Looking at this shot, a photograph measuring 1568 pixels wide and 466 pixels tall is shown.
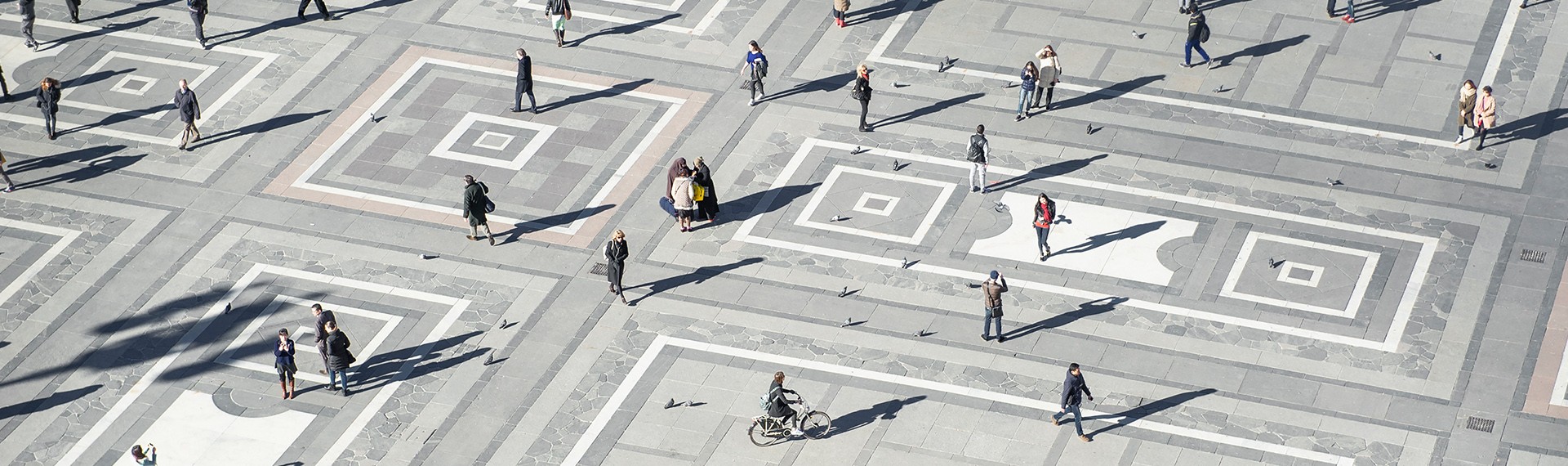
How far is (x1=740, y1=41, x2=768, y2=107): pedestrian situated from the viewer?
4197cm

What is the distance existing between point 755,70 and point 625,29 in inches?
243

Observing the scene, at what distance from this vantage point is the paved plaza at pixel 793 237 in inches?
1292

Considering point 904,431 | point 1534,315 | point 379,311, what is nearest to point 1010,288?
point 904,431

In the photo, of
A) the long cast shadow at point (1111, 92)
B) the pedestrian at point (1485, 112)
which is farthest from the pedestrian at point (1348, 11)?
the pedestrian at point (1485, 112)

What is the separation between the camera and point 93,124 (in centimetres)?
4356

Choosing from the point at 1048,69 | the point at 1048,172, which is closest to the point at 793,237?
the point at 1048,172

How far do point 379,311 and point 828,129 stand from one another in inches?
464

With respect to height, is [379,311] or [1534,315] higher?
[1534,315]

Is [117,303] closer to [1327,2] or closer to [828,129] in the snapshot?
[828,129]

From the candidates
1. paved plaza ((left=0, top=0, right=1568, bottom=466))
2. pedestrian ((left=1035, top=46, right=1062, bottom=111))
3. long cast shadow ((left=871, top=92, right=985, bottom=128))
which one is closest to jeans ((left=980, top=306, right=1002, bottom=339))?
paved plaza ((left=0, top=0, right=1568, bottom=466))

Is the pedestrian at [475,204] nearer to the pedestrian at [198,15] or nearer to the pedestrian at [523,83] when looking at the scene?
the pedestrian at [523,83]

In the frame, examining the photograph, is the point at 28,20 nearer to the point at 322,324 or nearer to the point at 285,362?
the point at 322,324

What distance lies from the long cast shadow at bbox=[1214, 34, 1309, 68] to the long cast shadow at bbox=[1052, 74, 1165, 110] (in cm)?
182

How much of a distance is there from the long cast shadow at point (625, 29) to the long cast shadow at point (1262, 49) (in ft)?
47.1
